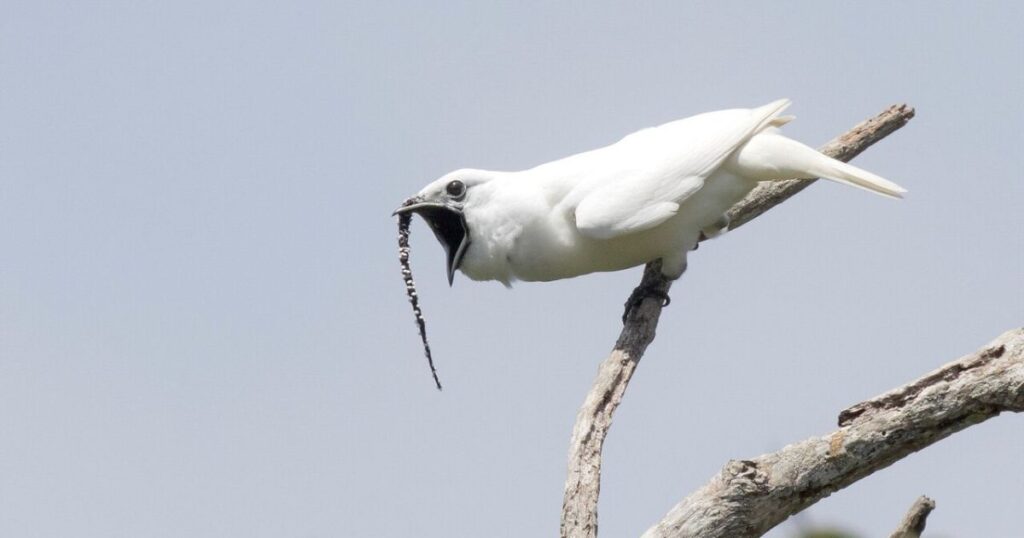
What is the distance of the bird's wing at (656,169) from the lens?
20.9 feet

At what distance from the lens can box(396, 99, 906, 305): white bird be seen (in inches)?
256

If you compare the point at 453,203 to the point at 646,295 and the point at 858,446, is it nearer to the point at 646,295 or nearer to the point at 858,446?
the point at 646,295

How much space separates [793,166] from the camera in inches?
257

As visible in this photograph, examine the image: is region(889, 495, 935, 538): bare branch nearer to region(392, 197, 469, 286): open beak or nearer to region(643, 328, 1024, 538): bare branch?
region(643, 328, 1024, 538): bare branch

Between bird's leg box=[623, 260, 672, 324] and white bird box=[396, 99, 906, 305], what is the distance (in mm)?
72

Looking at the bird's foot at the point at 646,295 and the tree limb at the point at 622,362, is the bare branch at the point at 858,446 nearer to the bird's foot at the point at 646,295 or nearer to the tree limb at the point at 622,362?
the tree limb at the point at 622,362

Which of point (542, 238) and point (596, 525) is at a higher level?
point (542, 238)

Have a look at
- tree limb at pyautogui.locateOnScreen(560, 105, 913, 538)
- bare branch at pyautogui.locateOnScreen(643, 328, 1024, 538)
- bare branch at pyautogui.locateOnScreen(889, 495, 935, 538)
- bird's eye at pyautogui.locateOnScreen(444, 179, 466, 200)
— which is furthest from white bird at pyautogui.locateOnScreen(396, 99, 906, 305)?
bare branch at pyautogui.locateOnScreen(889, 495, 935, 538)

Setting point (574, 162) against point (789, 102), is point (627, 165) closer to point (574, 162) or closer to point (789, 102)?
point (574, 162)

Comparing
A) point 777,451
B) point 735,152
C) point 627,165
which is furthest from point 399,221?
point 777,451

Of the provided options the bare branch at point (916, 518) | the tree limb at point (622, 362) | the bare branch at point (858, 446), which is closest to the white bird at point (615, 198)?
the tree limb at point (622, 362)

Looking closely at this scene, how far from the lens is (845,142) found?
7.06 m

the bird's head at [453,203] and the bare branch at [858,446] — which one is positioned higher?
the bird's head at [453,203]

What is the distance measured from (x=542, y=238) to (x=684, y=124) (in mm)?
1017
